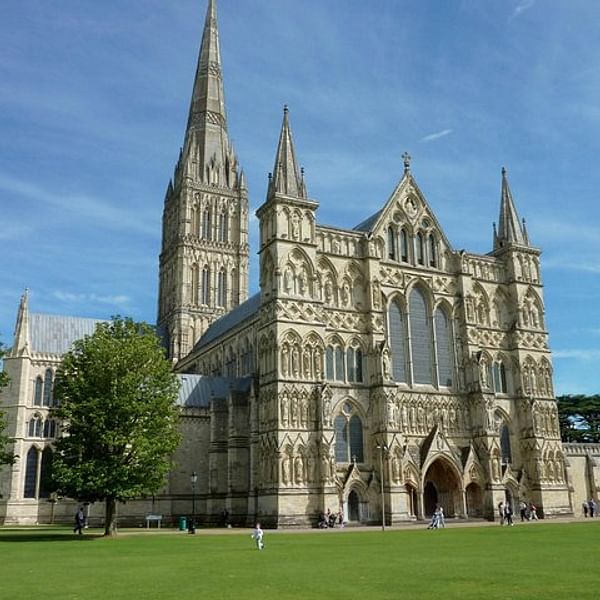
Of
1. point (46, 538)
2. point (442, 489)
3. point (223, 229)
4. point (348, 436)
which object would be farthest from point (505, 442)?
point (223, 229)

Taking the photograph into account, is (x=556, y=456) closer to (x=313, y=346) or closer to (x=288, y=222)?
(x=313, y=346)

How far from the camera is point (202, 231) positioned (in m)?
83.1

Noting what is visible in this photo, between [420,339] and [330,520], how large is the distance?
54.5 ft

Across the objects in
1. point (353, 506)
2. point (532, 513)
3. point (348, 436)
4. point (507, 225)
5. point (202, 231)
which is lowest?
point (532, 513)

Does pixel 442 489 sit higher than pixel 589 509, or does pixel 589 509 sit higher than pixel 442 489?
pixel 442 489

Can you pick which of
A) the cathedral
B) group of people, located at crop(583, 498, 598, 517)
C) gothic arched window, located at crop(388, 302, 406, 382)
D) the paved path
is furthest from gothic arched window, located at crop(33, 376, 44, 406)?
group of people, located at crop(583, 498, 598, 517)

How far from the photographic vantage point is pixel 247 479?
5034 cm

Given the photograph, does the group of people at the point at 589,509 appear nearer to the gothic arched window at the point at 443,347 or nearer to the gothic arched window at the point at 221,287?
the gothic arched window at the point at 443,347

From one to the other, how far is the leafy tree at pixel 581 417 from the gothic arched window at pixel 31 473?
6146cm

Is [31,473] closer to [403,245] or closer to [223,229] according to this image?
[223,229]

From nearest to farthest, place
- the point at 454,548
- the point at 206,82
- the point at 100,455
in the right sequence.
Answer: the point at 454,548 < the point at 100,455 < the point at 206,82

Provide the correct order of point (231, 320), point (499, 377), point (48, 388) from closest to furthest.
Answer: point (499, 377) < point (48, 388) < point (231, 320)

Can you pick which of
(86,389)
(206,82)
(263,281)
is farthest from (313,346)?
(206,82)

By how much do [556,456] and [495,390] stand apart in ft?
23.1
